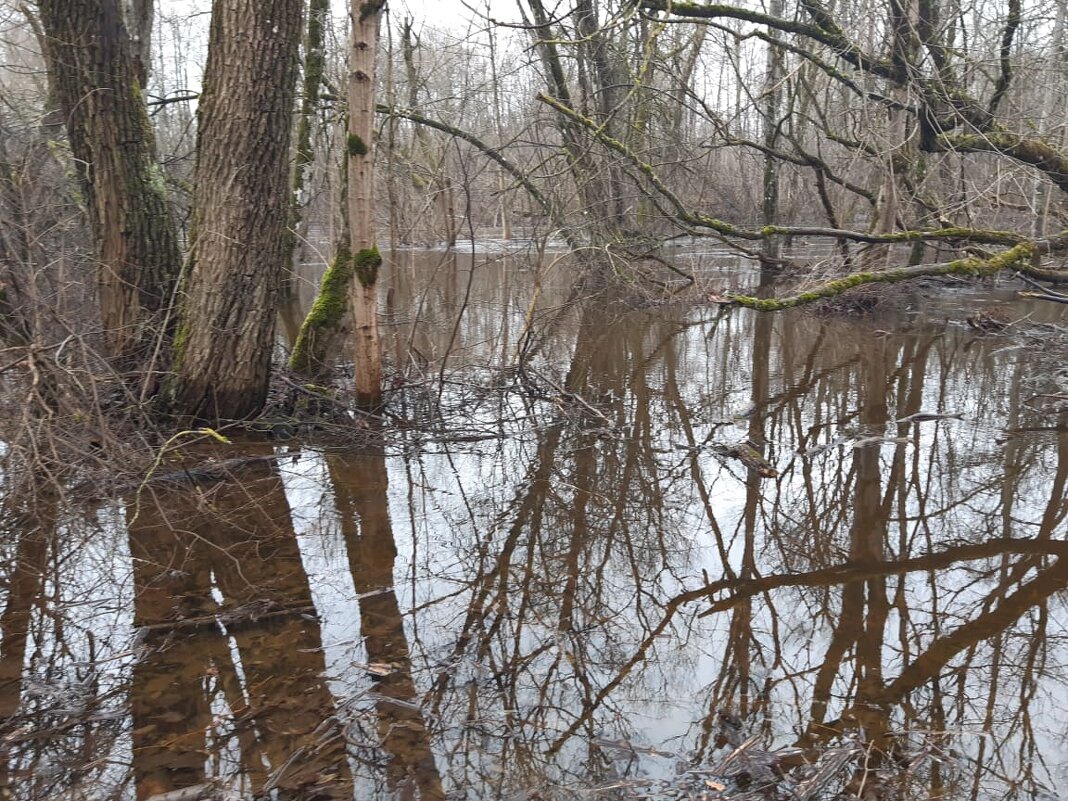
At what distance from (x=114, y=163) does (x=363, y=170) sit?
6.90 feet

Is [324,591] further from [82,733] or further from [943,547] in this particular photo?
[943,547]

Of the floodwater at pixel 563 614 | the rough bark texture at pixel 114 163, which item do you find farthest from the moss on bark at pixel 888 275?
the rough bark texture at pixel 114 163

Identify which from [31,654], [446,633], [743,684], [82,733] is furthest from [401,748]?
[31,654]

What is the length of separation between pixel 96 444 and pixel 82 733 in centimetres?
263

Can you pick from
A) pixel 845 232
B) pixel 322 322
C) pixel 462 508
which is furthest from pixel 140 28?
pixel 845 232

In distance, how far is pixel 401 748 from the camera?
320 centimetres

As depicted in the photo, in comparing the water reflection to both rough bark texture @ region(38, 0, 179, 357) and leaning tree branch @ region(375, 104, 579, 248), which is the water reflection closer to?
rough bark texture @ region(38, 0, 179, 357)

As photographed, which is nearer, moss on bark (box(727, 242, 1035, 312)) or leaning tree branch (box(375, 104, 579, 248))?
moss on bark (box(727, 242, 1035, 312))

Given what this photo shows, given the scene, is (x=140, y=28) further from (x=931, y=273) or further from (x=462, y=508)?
(x=931, y=273)

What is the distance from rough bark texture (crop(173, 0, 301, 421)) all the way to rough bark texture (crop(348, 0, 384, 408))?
48 cm

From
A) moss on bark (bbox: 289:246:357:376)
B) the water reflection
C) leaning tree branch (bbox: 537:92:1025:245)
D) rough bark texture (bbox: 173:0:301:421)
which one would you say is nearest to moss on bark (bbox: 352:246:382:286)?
rough bark texture (bbox: 173:0:301:421)

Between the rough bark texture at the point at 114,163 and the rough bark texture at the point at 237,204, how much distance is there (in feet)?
1.97

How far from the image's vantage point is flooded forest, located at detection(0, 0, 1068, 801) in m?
3.25

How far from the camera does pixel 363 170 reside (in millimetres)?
6660
